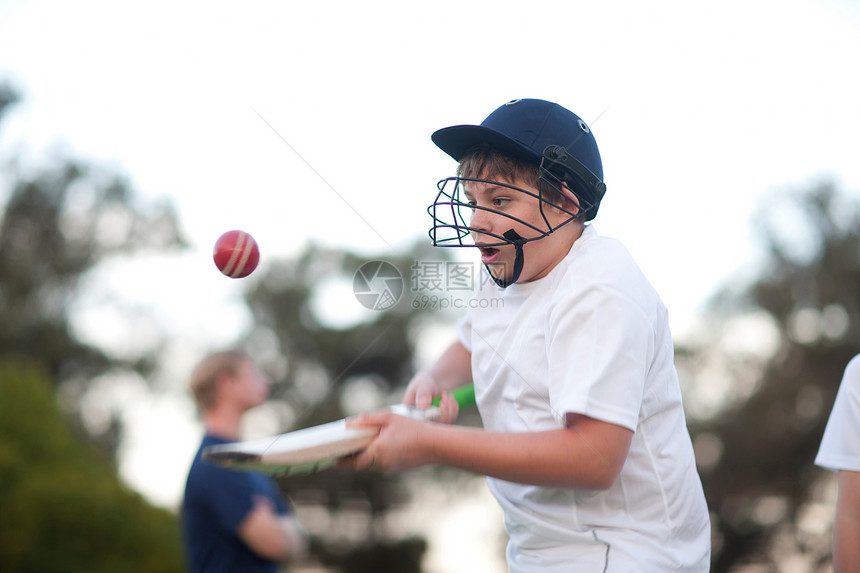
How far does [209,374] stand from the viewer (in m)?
3.63

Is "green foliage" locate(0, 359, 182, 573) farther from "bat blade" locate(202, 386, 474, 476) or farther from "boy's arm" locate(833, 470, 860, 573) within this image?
"boy's arm" locate(833, 470, 860, 573)

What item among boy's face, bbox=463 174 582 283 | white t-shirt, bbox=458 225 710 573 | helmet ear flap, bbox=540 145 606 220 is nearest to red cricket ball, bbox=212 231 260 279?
boy's face, bbox=463 174 582 283

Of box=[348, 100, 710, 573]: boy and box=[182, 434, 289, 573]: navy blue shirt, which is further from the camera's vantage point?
box=[182, 434, 289, 573]: navy blue shirt

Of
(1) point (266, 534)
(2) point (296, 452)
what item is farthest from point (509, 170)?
(1) point (266, 534)

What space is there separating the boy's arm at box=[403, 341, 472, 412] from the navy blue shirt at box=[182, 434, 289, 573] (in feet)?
4.00

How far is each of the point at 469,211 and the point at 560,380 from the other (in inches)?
23.8

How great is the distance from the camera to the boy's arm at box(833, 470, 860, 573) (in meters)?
2.12

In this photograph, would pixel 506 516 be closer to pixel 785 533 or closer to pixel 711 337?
pixel 711 337

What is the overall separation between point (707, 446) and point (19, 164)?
1834 centimetres

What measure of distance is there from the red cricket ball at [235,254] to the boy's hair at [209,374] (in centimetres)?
169

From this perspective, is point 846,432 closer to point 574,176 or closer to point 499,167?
point 574,176

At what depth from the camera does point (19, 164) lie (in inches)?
730

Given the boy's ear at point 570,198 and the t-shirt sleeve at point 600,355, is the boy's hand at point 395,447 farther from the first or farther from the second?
the boy's ear at point 570,198

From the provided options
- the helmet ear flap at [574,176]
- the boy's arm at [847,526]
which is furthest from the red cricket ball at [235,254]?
the boy's arm at [847,526]
